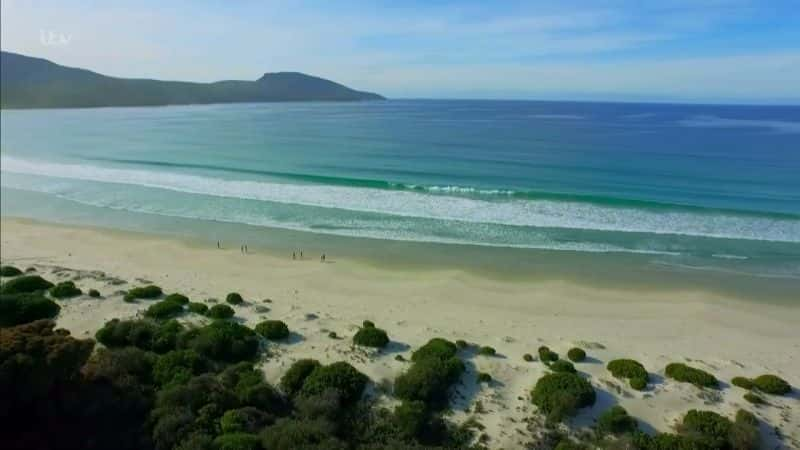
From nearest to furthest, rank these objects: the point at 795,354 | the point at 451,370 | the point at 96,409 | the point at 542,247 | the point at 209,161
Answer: the point at 96,409 < the point at 451,370 < the point at 795,354 < the point at 542,247 < the point at 209,161

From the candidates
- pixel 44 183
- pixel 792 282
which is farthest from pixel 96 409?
pixel 44 183

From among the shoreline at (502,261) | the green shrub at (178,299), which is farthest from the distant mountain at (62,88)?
the green shrub at (178,299)

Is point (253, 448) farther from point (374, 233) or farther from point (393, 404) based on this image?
point (374, 233)

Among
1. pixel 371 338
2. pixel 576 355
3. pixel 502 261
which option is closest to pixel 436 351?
pixel 371 338

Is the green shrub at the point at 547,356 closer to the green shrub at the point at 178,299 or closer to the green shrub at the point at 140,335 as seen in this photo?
the green shrub at the point at 140,335

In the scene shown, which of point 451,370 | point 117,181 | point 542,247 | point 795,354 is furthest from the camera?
point 117,181

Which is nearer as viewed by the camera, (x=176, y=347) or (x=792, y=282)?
(x=176, y=347)
